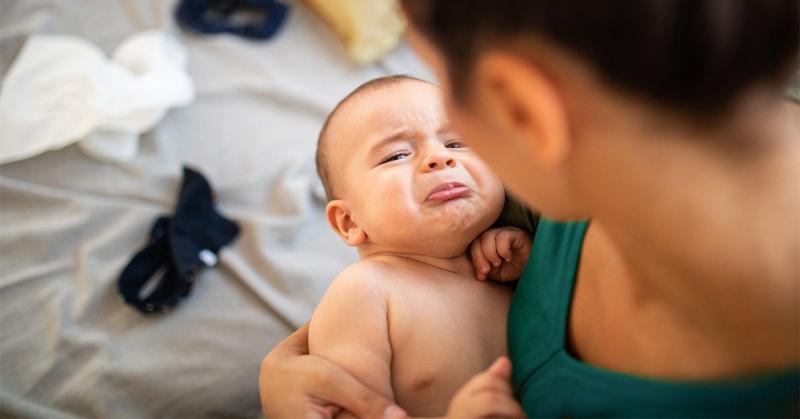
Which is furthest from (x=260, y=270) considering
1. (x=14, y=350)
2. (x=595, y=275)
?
(x=595, y=275)

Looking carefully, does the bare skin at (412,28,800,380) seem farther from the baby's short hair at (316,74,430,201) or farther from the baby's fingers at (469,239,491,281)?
the baby's short hair at (316,74,430,201)

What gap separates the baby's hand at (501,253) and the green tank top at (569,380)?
0.31 ft

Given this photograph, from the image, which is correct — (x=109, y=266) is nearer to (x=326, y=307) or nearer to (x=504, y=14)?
(x=326, y=307)

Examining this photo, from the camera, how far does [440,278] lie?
1.01 metres

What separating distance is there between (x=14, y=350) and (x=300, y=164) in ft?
2.05

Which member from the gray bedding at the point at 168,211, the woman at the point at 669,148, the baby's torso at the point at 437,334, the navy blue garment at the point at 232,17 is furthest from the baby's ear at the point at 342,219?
the navy blue garment at the point at 232,17

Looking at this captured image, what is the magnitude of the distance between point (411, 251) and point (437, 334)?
15cm

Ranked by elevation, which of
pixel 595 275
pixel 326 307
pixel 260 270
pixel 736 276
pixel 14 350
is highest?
pixel 736 276

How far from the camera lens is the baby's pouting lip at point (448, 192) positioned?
0.99 meters

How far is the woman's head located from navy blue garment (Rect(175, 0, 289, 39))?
130cm

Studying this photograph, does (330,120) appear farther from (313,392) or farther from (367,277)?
(313,392)

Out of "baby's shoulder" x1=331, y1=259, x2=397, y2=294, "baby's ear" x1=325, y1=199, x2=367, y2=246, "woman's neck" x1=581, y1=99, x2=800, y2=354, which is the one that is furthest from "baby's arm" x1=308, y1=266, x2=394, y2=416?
"woman's neck" x1=581, y1=99, x2=800, y2=354

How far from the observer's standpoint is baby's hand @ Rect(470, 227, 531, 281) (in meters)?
0.99

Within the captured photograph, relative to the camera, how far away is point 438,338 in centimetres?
93
